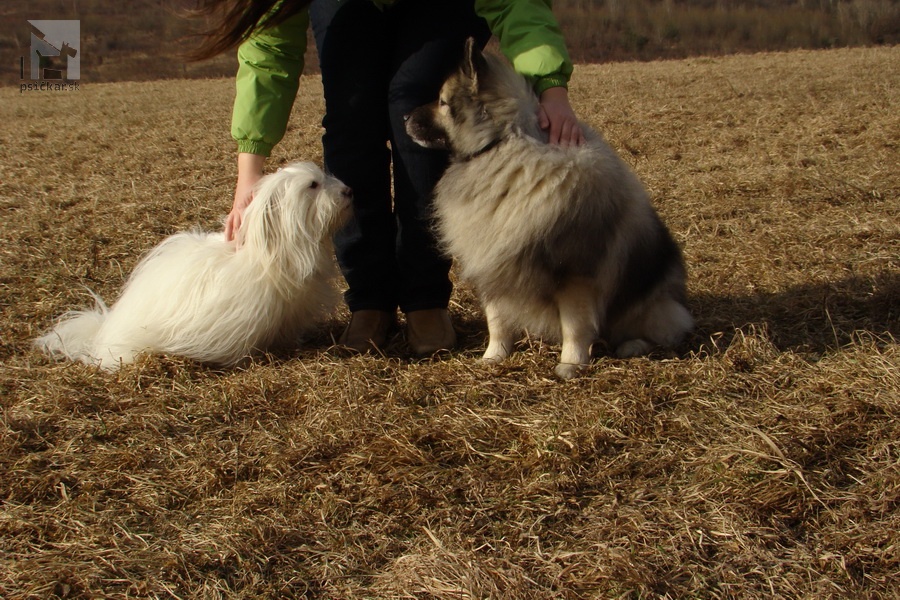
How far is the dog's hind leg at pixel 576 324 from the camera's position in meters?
2.71

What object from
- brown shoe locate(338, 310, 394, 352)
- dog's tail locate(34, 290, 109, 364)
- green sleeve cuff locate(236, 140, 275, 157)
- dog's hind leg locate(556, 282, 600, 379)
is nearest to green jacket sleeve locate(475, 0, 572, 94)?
dog's hind leg locate(556, 282, 600, 379)

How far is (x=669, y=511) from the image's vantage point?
6.23 ft

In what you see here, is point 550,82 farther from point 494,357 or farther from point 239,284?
point 239,284

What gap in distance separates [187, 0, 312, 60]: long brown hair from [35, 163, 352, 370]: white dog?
50 cm

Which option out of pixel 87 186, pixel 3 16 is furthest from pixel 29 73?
pixel 87 186

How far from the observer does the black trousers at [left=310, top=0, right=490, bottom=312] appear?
275 cm

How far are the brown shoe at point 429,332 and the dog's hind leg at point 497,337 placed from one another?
0.60 ft

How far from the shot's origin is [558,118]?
8.28 ft

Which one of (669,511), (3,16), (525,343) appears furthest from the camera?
(3,16)

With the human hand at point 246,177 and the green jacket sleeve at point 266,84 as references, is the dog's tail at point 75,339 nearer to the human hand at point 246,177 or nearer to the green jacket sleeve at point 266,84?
the human hand at point 246,177

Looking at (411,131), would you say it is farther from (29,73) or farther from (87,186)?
(29,73)

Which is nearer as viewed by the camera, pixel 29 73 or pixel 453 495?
pixel 453 495

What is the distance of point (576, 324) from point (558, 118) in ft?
2.39

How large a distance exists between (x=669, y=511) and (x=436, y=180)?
1.50m
